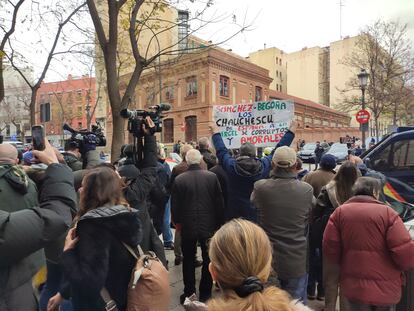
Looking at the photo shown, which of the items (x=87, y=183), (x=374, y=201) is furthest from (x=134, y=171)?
(x=374, y=201)

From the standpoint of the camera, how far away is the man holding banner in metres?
4.55

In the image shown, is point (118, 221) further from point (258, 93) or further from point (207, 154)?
point (258, 93)

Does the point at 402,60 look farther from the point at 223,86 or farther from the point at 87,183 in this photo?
the point at 87,183

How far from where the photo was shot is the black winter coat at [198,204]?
4.75 metres

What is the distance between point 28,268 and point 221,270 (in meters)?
1.25

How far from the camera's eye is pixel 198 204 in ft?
15.6

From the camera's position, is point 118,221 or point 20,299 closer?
point 20,299

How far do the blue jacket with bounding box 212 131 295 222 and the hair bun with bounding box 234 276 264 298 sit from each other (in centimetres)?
298

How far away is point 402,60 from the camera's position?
26.4m

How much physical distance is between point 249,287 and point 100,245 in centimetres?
123

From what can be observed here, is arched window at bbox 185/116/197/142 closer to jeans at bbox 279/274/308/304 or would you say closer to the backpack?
jeans at bbox 279/274/308/304

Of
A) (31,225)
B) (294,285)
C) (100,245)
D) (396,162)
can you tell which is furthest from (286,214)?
(396,162)

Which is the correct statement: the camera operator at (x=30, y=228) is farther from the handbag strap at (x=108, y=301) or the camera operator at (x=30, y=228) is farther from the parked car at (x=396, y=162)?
the parked car at (x=396, y=162)

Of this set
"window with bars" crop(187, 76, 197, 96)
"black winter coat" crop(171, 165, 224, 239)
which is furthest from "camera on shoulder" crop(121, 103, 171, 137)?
"window with bars" crop(187, 76, 197, 96)
